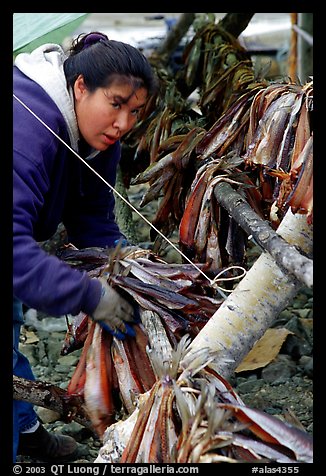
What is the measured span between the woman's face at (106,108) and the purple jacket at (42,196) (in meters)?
0.08

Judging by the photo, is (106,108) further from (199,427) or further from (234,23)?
(234,23)

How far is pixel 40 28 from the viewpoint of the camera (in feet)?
10.4

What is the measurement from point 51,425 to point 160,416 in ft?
4.62

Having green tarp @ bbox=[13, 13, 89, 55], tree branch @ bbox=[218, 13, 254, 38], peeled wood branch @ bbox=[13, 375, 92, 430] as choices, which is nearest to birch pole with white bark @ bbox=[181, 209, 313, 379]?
peeled wood branch @ bbox=[13, 375, 92, 430]

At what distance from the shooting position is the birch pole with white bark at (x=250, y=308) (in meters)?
1.95

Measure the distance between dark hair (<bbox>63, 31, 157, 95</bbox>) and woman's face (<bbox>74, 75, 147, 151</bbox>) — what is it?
0.02 meters

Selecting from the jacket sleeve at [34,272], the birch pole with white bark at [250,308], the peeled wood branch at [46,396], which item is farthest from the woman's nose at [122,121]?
the peeled wood branch at [46,396]

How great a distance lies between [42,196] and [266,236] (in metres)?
0.71

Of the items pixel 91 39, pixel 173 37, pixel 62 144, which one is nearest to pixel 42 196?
pixel 62 144

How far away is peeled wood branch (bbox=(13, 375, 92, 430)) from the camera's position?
2.26 m

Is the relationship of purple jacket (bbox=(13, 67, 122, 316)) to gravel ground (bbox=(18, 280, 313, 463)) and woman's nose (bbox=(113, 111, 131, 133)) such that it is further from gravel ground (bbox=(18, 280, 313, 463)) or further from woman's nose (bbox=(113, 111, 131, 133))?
gravel ground (bbox=(18, 280, 313, 463))
